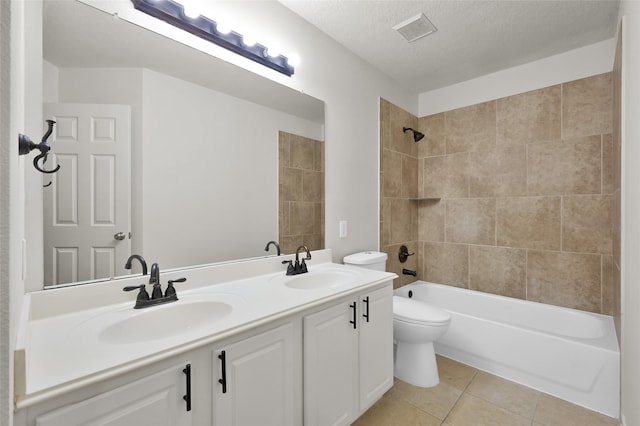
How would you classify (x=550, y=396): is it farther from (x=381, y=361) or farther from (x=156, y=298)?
(x=156, y=298)

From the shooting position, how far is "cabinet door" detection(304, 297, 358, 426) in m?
1.25

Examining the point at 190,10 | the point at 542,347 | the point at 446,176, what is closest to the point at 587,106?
the point at 446,176

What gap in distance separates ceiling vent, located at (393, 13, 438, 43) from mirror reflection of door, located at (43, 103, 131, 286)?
178 centimetres

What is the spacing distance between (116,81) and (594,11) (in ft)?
8.97

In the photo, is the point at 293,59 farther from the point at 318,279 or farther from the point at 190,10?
the point at 318,279

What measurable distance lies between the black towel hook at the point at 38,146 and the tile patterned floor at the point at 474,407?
188cm

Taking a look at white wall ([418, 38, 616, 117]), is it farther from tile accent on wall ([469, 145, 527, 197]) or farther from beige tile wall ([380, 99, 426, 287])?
tile accent on wall ([469, 145, 527, 197])

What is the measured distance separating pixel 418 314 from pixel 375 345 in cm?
53

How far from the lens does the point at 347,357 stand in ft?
4.73

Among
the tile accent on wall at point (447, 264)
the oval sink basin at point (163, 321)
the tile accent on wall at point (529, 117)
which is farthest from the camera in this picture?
the tile accent on wall at point (447, 264)

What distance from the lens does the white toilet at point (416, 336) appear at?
1.92m

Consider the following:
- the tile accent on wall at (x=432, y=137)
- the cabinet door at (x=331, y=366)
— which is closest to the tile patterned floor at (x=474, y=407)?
the cabinet door at (x=331, y=366)

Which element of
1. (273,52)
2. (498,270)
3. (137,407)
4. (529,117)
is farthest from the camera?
(498,270)

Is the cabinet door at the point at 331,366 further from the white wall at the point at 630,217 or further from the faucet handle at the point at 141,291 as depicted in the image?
the white wall at the point at 630,217
